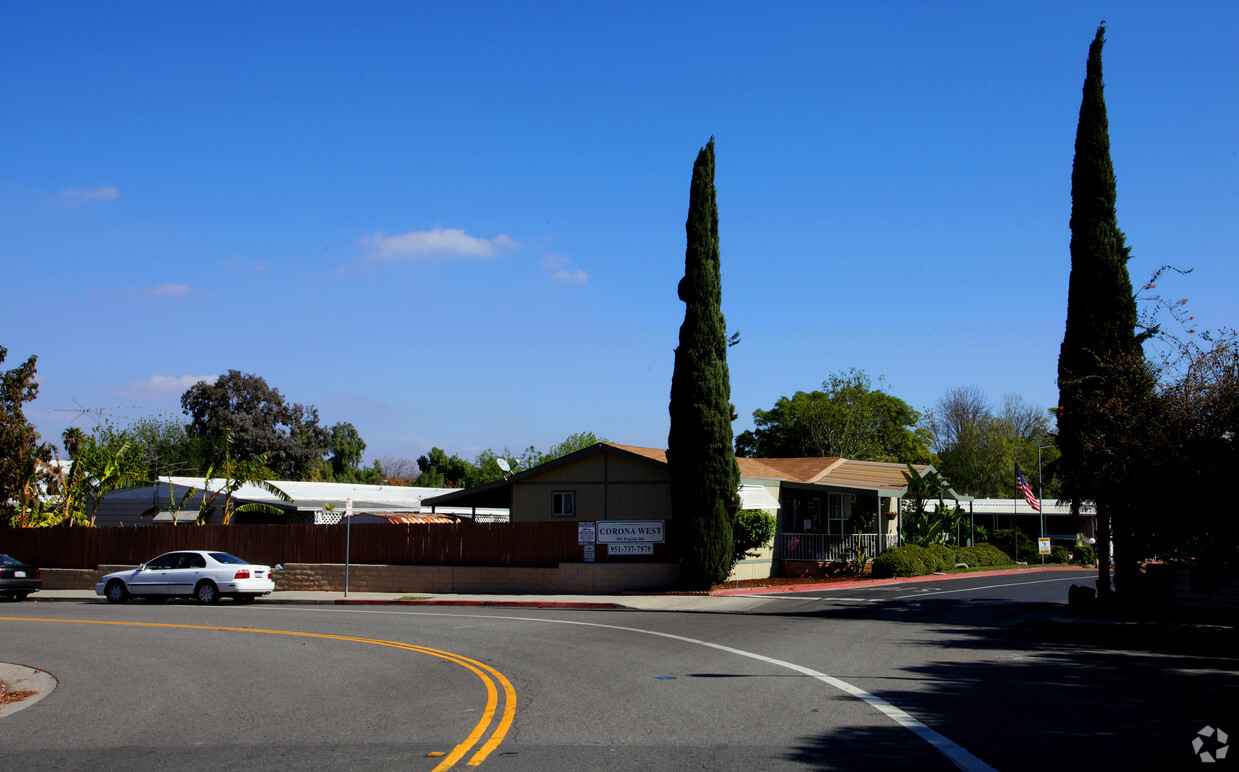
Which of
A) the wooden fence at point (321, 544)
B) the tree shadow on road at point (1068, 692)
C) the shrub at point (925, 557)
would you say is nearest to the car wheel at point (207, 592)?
the wooden fence at point (321, 544)

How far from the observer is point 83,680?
42.3 feet

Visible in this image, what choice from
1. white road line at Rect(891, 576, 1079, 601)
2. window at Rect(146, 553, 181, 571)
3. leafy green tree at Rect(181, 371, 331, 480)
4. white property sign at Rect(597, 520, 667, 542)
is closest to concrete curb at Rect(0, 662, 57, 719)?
window at Rect(146, 553, 181, 571)

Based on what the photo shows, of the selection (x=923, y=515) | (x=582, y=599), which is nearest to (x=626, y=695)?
(x=582, y=599)

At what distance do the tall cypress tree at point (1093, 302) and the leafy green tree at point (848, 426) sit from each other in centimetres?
4297

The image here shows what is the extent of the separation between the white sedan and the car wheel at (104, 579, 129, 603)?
19 cm

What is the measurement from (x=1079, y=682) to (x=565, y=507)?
21.8m

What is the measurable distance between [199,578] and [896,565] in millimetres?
21360

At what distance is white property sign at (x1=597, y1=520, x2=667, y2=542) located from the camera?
28.1m

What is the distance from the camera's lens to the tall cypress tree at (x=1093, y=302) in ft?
66.5

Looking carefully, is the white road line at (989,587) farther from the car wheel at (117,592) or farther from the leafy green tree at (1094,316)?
the car wheel at (117,592)

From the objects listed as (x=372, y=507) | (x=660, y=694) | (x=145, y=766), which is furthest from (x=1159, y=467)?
(x=372, y=507)

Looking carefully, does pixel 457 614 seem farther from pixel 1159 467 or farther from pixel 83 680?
pixel 1159 467

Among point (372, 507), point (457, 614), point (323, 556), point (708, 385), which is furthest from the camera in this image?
point (372, 507)

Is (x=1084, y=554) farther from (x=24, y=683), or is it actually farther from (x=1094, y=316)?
(x=24, y=683)
